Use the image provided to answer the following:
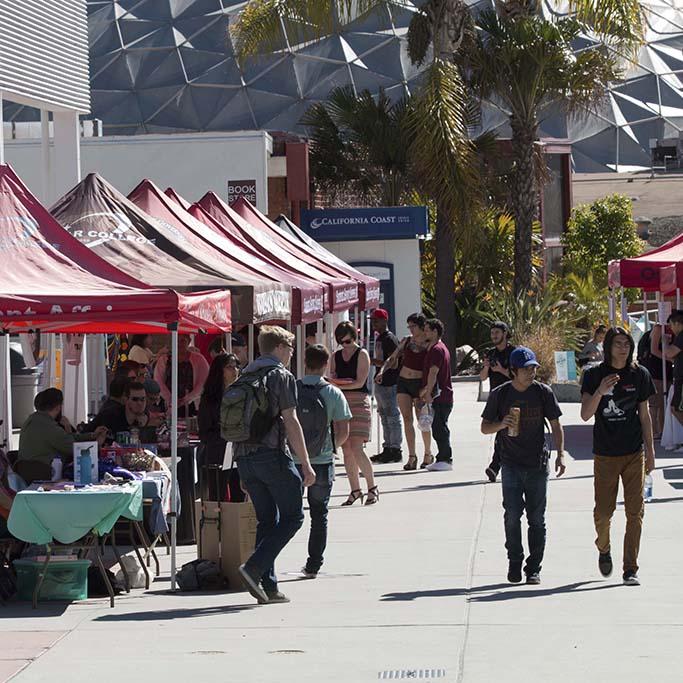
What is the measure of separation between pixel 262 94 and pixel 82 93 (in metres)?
41.3

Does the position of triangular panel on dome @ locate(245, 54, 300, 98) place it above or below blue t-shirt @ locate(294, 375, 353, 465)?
above

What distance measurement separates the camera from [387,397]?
1836 centimetres

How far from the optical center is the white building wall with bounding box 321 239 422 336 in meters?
35.0

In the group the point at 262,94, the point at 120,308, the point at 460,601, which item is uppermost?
the point at 262,94

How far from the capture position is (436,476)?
55.7 feet

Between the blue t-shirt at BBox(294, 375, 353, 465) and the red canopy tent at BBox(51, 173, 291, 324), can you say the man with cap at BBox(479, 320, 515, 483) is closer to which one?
the red canopy tent at BBox(51, 173, 291, 324)

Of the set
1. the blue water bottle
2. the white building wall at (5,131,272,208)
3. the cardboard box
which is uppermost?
the white building wall at (5,131,272,208)

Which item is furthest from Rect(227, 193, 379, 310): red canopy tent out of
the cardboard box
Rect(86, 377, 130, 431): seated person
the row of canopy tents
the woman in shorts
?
the cardboard box

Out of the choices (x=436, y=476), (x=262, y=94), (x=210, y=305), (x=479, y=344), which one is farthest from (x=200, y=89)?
(x=210, y=305)

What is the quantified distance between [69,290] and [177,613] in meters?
2.45

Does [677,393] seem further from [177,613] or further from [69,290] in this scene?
[177,613]

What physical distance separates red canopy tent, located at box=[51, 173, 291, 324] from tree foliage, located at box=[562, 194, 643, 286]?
33377 millimetres

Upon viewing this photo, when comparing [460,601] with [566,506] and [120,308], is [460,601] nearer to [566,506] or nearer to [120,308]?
[120,308]

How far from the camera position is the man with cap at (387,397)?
18.2m
